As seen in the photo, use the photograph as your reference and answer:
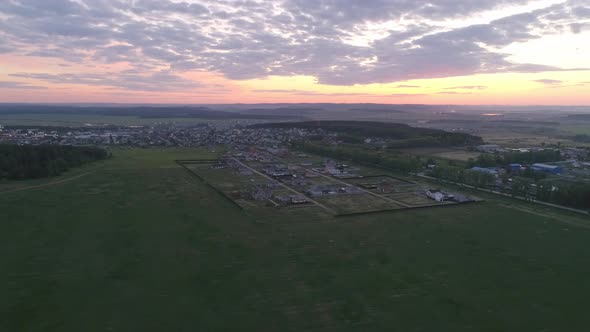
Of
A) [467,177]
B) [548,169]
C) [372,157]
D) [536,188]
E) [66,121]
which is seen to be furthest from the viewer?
[66,121]

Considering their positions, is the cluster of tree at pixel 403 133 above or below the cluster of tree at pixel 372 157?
above

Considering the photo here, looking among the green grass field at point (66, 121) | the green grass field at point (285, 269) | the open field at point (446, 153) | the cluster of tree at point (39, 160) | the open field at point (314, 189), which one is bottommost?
the green grass field at point (285, 269)

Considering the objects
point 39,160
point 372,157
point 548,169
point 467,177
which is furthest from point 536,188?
point 39,160

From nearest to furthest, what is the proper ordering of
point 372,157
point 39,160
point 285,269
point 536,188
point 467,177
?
point 285,269
point 536,188
point 467,177
point 39,160
point 372,157

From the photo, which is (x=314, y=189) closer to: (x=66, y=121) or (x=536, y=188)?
(x=536, y=188)

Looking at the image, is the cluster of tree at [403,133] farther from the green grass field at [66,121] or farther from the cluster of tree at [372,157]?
the green grass field at [66,121]

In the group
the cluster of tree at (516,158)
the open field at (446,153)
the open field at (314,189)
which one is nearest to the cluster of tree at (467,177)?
the open field at (314,189)
